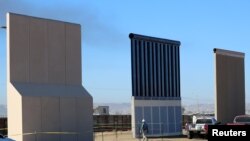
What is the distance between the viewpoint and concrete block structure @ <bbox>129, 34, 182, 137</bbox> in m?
41.9

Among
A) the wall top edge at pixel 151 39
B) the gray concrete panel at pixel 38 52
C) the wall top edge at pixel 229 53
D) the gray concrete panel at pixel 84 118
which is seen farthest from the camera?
the wall top edge at pixel 229 53

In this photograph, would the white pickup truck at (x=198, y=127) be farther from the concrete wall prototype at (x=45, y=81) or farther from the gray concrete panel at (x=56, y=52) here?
the gray concrete panel at (x=56, y=52)

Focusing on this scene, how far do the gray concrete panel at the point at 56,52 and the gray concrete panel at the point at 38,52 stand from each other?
1.25ft

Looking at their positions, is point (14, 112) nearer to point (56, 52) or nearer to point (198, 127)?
point (56, 52)

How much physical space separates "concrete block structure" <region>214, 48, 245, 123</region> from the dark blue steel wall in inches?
218

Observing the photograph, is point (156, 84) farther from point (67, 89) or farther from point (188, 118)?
point (188, 118)

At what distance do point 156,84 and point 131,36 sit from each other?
543cm

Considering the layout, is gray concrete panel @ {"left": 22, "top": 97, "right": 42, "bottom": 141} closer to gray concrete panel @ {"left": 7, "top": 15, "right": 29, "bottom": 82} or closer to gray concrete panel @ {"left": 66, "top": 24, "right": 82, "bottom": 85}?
gray concrete panel @ {"left": 7, "top": 15, "right": 29, "bottom": 82}

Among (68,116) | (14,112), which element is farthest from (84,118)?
Result: (14,112)

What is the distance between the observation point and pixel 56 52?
3077 cm

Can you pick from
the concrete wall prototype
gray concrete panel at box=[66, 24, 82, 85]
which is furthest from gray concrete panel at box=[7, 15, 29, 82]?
gray concrete panel at box=[66, 24, 82, 85]

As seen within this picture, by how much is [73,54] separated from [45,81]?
107 inches

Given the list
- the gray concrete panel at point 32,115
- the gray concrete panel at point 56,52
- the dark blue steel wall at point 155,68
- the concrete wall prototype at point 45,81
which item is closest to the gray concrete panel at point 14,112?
the concrete wall prototype at point 45,81

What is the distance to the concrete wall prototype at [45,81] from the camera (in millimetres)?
28156
